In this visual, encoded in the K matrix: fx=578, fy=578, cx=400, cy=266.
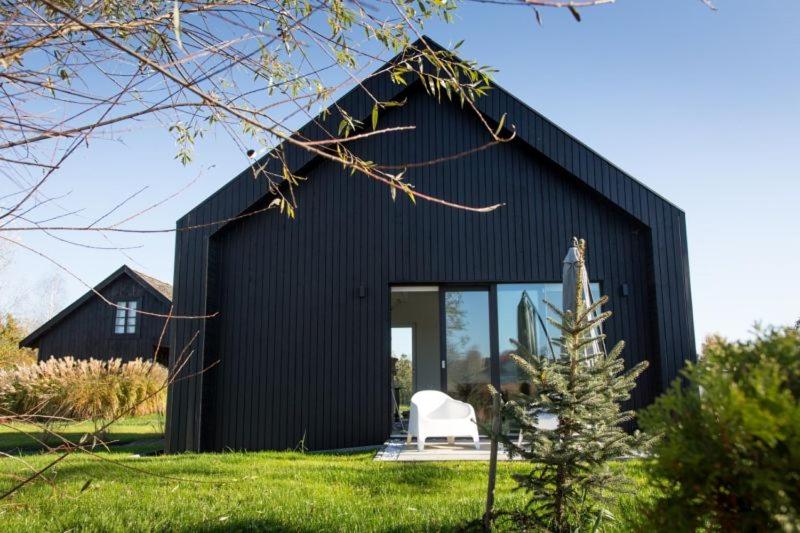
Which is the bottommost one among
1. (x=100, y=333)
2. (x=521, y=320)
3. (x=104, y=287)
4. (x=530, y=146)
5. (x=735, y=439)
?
(x=735, y=439)

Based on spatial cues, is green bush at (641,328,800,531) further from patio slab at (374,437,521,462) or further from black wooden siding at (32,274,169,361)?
black wooden siding at (32,274,169,361)

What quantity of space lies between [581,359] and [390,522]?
163 centimetres

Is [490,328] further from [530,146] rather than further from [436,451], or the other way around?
[530,146]

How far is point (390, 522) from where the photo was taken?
3.59m

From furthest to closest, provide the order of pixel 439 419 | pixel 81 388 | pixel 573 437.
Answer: pixel 81 388
pixel 439 419
pixel 573 437

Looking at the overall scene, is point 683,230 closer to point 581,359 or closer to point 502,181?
point 502,181

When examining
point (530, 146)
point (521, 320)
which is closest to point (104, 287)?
point (521, 320)

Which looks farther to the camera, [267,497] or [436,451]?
[436,451]

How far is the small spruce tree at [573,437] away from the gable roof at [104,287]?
18.4 meters

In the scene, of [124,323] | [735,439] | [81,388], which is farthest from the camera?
[124,323]

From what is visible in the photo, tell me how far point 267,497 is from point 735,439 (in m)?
3.65

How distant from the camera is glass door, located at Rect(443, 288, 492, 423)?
841cm

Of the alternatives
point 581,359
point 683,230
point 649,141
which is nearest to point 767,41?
point 649,141

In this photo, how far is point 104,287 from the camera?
20641mm
